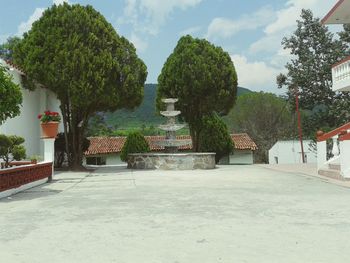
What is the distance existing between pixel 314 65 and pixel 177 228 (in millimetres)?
26261

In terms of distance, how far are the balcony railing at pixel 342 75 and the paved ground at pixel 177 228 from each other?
955 cm

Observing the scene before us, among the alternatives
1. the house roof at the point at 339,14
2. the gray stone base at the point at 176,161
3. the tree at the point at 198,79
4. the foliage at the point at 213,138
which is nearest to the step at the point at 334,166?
the gray stone base at the point at 176,161

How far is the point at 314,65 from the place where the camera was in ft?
97.2

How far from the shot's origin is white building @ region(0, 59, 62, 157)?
1819cm

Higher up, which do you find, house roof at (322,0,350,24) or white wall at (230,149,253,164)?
house roof at (322,0,350,24)

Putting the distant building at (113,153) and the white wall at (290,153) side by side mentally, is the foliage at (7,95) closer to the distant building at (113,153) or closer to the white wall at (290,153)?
the distant building at (113,153)

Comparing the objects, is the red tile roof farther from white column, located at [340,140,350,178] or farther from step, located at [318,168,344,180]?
white column, located at [340,140,350,178]

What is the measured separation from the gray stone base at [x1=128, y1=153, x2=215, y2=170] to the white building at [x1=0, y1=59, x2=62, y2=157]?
5.22m

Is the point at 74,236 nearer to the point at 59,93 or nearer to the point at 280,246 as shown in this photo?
the point at 280,246

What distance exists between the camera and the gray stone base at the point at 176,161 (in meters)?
20.2

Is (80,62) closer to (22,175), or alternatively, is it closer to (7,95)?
(22,175)

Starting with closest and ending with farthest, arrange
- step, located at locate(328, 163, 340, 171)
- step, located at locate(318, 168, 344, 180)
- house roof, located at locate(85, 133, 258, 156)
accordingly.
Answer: step, located at locate(318, 168, 344, 180), step, located at locate(328, 163, 340, 171), house roof, located at locate(85, 133, 258, 156)

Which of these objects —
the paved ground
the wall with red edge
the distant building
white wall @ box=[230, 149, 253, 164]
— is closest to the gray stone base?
the wall with red edge

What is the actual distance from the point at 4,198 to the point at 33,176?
2642mm
